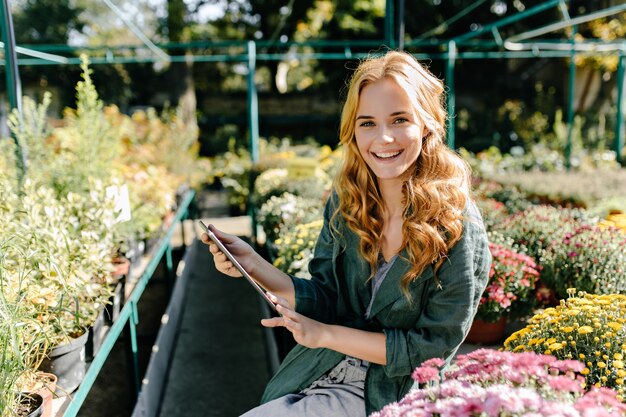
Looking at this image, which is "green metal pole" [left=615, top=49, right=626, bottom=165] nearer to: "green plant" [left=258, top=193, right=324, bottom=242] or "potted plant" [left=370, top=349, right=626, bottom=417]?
"green plant" [left=258, top=193, right=324, bottom=242]

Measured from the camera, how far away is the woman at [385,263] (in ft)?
4.89

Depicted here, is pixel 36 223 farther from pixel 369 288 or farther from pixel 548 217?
pixel 548 217

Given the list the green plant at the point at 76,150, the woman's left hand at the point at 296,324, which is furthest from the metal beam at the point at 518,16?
the woman's left hand at the point at 296,324

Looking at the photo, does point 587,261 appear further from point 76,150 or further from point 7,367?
point 76,150

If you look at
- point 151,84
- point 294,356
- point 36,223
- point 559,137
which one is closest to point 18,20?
point 151,84

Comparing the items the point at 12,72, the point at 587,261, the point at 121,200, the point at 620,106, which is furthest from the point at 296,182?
the point at 620,106

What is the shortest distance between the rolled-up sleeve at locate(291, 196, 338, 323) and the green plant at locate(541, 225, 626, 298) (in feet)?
4.83

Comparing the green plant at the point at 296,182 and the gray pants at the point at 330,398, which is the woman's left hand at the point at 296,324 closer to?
the gray pants at the point at 330,398

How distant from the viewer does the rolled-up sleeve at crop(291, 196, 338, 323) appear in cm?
175

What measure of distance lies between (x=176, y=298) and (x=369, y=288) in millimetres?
2860

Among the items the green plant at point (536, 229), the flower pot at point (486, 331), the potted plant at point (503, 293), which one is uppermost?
the green plant at point (536, 229)

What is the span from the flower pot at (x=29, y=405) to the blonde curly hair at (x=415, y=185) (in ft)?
3.19

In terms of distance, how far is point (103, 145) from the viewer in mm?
3500

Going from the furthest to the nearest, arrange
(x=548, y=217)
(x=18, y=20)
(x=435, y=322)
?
(x=18, y=20) → (x=548, y=217) → (x=435, y=322)
